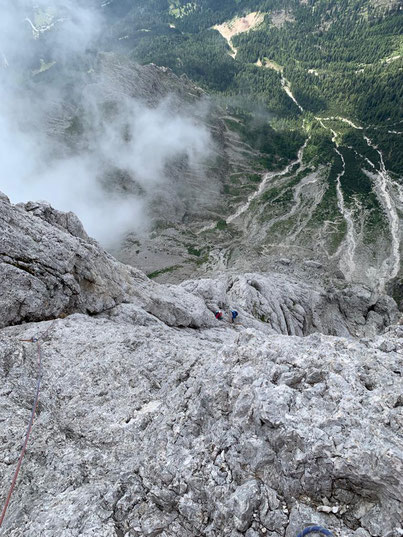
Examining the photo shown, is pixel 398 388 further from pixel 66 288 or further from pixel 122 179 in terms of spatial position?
pixel 122 179

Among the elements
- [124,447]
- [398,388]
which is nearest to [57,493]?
[124,447]

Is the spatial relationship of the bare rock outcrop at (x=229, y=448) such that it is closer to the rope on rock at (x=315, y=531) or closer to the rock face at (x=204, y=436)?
the rock face at (x=204, y=436)

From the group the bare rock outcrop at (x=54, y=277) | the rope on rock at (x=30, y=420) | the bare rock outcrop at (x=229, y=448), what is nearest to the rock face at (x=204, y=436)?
the bare rock outcrop at (x=229, y=448)

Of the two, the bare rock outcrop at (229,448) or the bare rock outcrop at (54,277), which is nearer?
the bare rock outcrop at (229,448)

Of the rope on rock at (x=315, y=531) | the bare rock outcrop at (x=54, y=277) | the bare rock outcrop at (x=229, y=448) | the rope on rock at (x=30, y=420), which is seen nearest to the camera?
the rope on rock at (x=315, y=531)

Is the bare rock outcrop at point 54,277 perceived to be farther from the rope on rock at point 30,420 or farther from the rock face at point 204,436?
the rope on rock at point 30,420

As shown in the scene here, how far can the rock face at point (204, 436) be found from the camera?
1021 centimetres

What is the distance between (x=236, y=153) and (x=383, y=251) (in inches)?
4340

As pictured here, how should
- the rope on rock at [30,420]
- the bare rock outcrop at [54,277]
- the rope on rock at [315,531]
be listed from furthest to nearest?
the bare rock outcrop at [54,277] → the rope on rock at [30,420] → the rope on rock at [315,531]

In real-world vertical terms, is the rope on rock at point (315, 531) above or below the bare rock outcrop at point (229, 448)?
below

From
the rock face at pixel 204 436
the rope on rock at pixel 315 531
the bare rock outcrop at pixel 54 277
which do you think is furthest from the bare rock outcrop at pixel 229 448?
the bare rock outcrop at pixel 54 277

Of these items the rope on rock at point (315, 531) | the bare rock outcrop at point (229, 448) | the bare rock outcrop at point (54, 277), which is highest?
the bare rock outcrop at point (54, 277)

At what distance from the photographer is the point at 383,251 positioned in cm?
12531

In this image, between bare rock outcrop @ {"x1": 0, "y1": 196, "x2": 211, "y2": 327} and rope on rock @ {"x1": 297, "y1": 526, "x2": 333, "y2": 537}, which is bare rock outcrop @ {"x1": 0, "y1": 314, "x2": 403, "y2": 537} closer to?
rope on rock @ {"x1": 297, "y1": 526, "x2": 333, "y2": 537}
